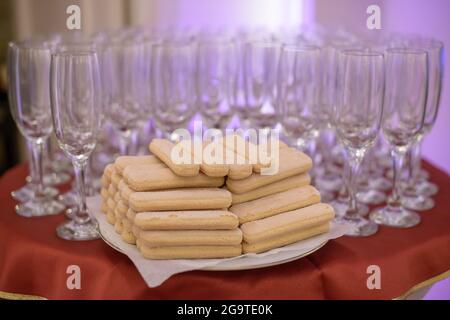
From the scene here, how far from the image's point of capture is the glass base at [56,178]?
1.69 metres

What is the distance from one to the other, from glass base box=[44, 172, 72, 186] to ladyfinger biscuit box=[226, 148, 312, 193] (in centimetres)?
66

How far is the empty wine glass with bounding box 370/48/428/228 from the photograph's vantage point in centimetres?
142

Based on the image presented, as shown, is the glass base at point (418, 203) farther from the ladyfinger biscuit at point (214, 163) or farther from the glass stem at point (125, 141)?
the glass stem at point (125, 141)

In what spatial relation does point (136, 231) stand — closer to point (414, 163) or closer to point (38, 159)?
point (38, 159)

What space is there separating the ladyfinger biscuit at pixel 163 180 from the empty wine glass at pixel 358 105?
0.31 m

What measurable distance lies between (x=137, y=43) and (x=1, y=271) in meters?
0.71

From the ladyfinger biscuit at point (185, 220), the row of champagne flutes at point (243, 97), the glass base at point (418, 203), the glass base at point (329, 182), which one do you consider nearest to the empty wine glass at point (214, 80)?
the row of champagne flutes at point (243, 97)

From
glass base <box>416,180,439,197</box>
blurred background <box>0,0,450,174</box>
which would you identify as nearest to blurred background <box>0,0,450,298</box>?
blurred background <box>0,0,450,174</box>

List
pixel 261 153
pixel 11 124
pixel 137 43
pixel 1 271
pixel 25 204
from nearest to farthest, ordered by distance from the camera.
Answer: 1. pixel 261 153
2. pixel 1 271
3. pixel 25 204
4. pixel 137 43
5. pixel 11 124

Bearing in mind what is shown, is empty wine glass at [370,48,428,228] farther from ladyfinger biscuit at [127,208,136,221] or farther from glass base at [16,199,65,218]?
glass base at [16,199,65,218]

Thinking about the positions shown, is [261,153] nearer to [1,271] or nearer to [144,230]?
[144,230]

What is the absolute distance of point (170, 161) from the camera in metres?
1.17

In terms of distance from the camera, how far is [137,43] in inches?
68.6

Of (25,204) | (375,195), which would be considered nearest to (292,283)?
(375,195)
